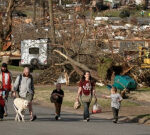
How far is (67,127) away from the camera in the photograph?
16.7m

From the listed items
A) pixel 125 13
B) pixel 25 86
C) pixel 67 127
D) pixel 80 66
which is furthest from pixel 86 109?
pixel 125 13

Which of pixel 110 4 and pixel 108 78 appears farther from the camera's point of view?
pixel 110 4

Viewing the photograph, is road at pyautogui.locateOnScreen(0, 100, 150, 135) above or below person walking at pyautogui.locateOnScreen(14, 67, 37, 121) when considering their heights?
below

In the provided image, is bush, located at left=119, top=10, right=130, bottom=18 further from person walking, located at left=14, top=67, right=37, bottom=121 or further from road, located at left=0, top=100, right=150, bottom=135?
person walking, located at left=14, top=67, right=37, bottom=121

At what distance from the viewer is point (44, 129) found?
15.9m

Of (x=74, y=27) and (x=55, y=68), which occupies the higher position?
(x=74, y=27)

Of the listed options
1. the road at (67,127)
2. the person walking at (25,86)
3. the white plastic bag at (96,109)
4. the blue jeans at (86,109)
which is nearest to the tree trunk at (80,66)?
the white plastic bag at (96,109)

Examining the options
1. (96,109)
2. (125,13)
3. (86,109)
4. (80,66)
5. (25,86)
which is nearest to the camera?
(25,86)

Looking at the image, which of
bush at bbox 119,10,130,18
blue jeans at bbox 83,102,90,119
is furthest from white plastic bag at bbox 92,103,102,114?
bush at bbox 119,10,130,18

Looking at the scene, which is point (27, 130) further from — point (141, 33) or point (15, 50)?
point (15, 50)

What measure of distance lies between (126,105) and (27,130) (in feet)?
30.2

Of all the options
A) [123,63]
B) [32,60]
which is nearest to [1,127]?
[123,63]

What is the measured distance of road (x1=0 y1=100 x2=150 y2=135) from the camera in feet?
50.5

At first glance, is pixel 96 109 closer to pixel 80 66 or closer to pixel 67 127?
pixel 67 127
